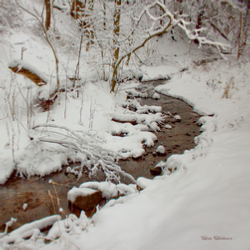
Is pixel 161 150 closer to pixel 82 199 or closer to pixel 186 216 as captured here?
pixel 82 199

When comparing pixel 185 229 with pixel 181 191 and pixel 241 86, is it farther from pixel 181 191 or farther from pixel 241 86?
pixel 241 86

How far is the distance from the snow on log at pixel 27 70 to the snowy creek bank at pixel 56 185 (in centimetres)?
245

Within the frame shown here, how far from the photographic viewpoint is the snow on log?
3.75 metres

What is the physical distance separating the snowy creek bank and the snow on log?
245cm

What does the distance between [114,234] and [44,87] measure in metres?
4.19

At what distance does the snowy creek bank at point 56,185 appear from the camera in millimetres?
2221

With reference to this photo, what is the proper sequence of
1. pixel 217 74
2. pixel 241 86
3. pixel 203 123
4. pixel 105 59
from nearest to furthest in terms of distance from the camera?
pixel 203 123
pixel 105 59
pixel 241 86
pixel 217 74

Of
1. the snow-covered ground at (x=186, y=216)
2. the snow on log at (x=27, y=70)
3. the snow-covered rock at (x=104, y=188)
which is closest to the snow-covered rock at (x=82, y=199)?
the snow-covered rock at (x=104, y=188)

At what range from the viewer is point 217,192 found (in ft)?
5.23

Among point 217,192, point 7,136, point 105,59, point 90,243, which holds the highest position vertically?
point 105,59

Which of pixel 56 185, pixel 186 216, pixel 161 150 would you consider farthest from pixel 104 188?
pixel 161 150

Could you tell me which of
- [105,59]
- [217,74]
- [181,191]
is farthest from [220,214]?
[217,74]

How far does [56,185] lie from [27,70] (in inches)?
119

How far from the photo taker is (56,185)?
109 inches
